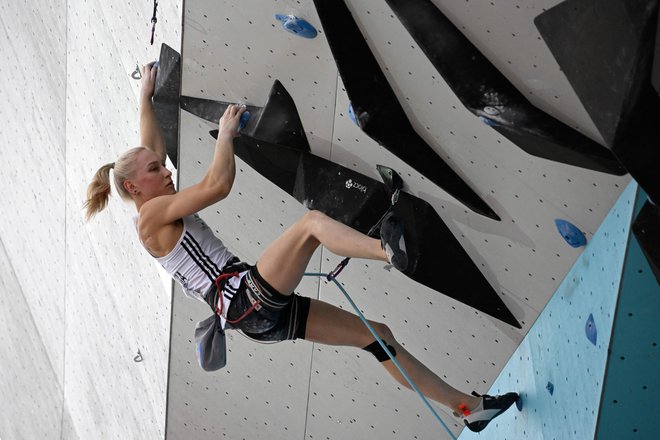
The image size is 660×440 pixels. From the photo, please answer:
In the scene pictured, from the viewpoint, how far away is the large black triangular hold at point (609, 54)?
196 cm

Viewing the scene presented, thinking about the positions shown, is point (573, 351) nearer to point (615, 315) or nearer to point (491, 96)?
point (615, 315)

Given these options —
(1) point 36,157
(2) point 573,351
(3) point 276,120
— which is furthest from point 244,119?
(1) point 36,157

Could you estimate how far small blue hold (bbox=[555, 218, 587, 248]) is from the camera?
2.63 m

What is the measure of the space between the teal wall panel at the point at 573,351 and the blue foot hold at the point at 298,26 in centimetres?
96

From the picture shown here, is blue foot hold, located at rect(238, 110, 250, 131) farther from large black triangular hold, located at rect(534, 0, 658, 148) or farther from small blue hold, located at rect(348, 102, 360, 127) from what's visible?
large black triangular hold, located at rect(534, 0, 658, 148)

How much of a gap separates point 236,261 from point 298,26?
2.44 feet

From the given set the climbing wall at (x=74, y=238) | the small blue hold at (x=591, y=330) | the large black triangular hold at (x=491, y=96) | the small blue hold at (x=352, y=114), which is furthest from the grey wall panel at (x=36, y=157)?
the small blue hold at (x=591, y=330)

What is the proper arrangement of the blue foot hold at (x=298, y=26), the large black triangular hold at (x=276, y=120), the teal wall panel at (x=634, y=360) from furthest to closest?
the large black triangular hold at (x=276, y=120) → the blue foot hold at (x=298, y=26) → the teal wall panel at (x=634, y=360)

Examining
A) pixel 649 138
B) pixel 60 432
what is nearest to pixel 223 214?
pixel 649 138

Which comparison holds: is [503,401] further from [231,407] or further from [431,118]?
[231,407]

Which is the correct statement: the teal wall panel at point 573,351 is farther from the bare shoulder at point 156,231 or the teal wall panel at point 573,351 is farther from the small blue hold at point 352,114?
the bare shoulder at point 156,231

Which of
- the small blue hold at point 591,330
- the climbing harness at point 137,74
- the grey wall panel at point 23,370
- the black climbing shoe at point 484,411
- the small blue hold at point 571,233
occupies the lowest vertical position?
the grey wall panel at point 23,370

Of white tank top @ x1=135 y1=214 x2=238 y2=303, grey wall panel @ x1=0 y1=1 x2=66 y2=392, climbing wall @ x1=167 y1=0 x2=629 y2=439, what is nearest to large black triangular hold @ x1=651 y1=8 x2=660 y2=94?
climbing wall @ x1=167 y1=0 x2=629 y2=439

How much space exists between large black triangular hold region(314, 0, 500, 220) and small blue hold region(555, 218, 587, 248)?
0.67 ft
